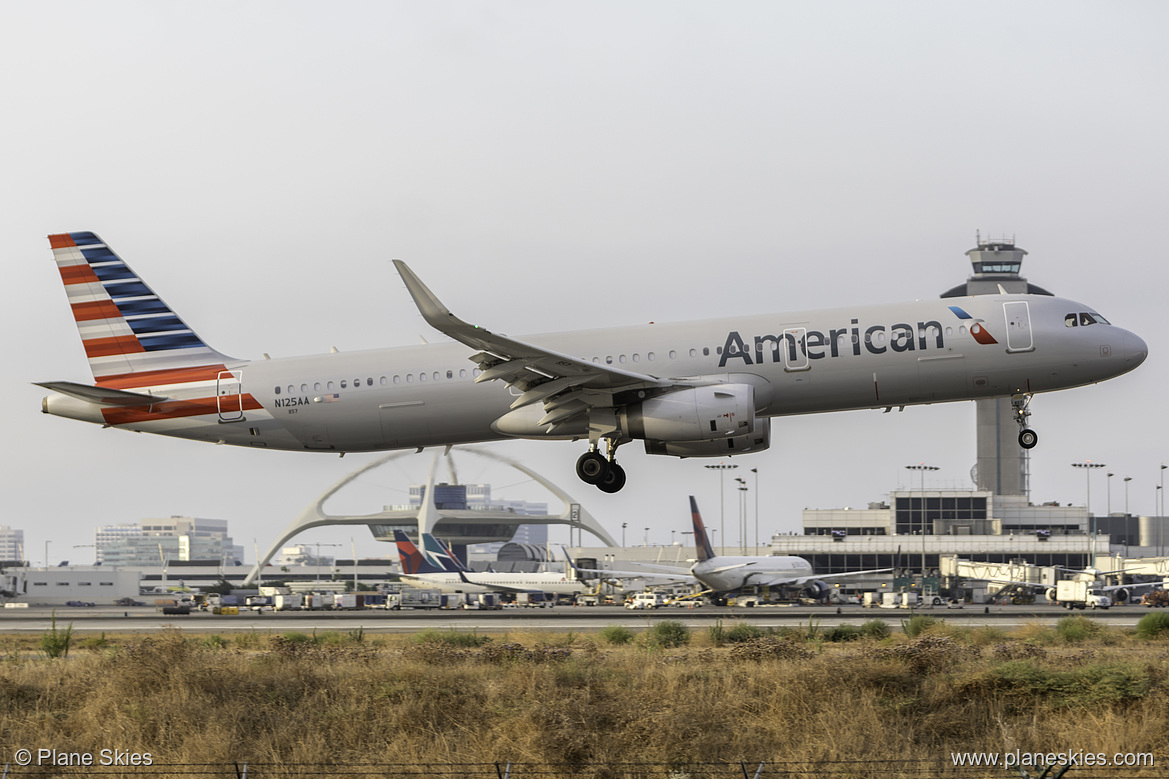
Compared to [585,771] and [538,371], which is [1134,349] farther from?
[585,771]

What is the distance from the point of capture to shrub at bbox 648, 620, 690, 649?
37.9 metres

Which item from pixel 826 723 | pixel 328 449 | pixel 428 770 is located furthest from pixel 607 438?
pixel 428 770

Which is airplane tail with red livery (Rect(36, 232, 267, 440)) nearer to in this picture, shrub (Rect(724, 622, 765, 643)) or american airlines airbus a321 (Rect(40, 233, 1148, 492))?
american airlines airbus a321 (Rect(40, 233, 1148, 492))

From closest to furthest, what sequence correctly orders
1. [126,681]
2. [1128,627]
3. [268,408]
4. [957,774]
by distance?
[957,774] < [126,681] < [268,408] < [1128,627]

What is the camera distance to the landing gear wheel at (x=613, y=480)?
35.6 m

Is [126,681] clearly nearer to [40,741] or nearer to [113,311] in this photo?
[40,741]

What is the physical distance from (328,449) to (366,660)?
858 centimetres

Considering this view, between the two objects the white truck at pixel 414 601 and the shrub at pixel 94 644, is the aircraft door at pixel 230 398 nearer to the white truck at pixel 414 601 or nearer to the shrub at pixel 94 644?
the shrub at pixel 94 644

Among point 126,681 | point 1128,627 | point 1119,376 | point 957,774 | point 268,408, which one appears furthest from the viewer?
point 1128,627

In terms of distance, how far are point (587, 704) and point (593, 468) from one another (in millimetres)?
10625

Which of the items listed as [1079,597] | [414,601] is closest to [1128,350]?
[1079,597]

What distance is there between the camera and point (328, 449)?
123 feet

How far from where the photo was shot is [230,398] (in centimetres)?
3741

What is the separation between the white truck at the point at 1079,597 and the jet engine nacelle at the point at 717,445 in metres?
46.5
